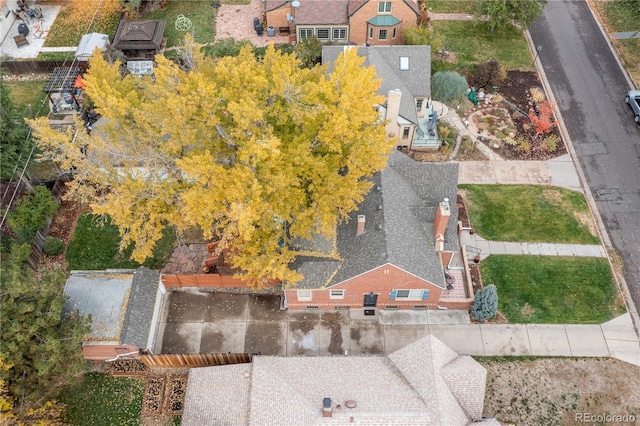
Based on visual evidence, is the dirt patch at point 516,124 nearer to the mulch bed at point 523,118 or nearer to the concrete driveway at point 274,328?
the mulch bed at point 523,118

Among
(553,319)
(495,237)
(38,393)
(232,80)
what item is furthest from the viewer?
(495,237)

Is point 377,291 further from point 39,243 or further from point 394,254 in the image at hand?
point 39,243

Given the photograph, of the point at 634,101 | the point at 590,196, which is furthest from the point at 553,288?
Result: the point at 634,101

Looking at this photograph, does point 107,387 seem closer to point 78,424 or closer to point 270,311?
point 78,424

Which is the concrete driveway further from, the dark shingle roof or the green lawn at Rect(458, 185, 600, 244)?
the green lawn at Rect(458, 185, 600, 244)

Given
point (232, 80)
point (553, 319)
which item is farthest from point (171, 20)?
point (553, 319)

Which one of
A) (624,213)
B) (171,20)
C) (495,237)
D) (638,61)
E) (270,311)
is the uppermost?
(171,20)
